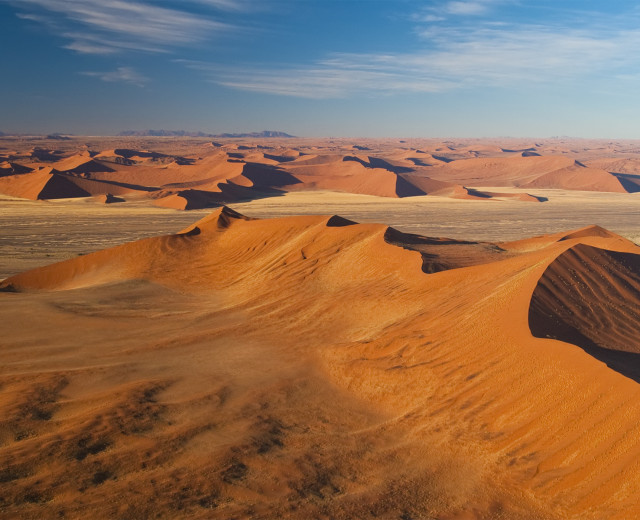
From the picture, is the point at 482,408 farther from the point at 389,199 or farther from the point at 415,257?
the point at 389,199

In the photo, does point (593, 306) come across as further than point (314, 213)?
No

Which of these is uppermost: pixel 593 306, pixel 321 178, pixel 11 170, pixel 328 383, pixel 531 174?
pixel 593 306

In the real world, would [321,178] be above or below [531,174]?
below

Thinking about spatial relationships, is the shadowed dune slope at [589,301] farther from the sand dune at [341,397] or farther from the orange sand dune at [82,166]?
the orange sand dune at [82,166]

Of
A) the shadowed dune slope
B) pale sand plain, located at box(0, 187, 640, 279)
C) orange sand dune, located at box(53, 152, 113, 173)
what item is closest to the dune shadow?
→ the shadowed dune slope

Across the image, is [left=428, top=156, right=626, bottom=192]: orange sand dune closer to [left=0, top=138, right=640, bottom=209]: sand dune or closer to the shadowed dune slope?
[left=0, top=138, right=640, bottom=209]: sand dune

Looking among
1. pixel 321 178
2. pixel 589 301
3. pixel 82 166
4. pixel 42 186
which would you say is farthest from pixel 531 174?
pixel 589 301

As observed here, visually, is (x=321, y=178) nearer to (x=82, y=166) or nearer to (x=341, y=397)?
(x=82, y=166)

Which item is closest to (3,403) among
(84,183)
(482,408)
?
(482,408)
